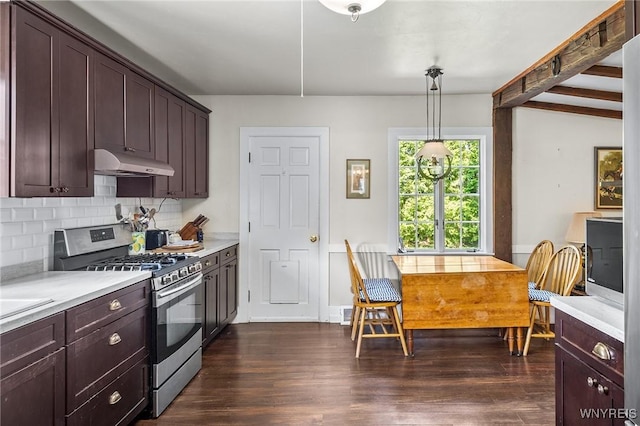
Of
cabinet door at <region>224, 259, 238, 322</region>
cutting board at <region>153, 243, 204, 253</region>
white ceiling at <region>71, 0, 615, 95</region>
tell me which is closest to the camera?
white ceiling at <region>71, 0, 615, 95</region>

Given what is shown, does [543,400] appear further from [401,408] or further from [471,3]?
[471,3]

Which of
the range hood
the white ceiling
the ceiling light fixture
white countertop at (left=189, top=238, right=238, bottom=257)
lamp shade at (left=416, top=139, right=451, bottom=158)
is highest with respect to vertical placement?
the white ceiling

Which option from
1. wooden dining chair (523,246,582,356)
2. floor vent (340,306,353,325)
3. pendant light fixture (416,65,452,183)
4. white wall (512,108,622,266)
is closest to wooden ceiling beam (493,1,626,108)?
white wall (512,108,622,266)

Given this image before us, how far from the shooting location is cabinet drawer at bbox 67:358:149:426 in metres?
1.87

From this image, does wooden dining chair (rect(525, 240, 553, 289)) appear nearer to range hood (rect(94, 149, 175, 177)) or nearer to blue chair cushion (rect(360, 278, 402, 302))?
blue chair cushion (rect(360, 278, 402, 302))

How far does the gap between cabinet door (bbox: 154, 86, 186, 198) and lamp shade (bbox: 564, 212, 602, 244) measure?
3862 millimetres

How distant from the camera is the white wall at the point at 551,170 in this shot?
4172 mm

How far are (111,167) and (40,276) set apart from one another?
733mm

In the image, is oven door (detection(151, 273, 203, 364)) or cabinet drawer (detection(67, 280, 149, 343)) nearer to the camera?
cabinet drawer (detection(67, 280, 149, 343))

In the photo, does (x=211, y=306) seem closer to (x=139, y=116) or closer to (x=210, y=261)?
(x=210, y=261)

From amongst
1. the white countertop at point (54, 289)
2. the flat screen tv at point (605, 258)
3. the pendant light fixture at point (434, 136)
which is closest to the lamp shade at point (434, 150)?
the pendant light fixture at point (434, 136)

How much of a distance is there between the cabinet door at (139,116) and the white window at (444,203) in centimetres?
247

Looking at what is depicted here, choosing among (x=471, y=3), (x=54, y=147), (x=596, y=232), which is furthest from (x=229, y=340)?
(x=471, y=3)

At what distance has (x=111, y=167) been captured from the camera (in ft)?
7.65
